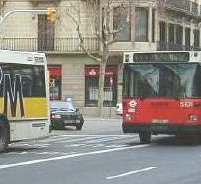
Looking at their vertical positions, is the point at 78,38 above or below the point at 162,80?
above

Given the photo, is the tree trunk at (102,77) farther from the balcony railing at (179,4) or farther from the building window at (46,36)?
the balcony railing at (179,4)

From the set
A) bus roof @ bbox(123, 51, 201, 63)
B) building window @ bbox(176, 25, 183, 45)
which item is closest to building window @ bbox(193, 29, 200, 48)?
building window @ bbox(176, 25, 183, 45)

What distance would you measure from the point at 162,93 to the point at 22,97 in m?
4.77

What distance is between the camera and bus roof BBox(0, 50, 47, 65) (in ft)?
69.6

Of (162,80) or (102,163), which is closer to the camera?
(102,163)

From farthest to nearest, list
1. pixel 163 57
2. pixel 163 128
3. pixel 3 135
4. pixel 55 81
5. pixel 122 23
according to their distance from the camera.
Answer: pixel 55 81 → pixel 122 23 → pixel 163 57 → pixel 163 128 → pixel 3 135

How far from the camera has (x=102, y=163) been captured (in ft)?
59.1

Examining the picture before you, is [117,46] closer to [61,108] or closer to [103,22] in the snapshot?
[103,22]

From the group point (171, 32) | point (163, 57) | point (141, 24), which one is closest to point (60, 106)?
point (163, 57)

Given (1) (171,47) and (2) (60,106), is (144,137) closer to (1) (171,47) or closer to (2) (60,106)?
(2) (60,106)

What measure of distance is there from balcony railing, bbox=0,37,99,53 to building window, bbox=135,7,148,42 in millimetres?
3247

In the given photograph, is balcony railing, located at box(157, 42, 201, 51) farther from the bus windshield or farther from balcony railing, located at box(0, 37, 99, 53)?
the bus windshield

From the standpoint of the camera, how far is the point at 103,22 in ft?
188

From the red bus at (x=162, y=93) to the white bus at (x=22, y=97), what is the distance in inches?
115
